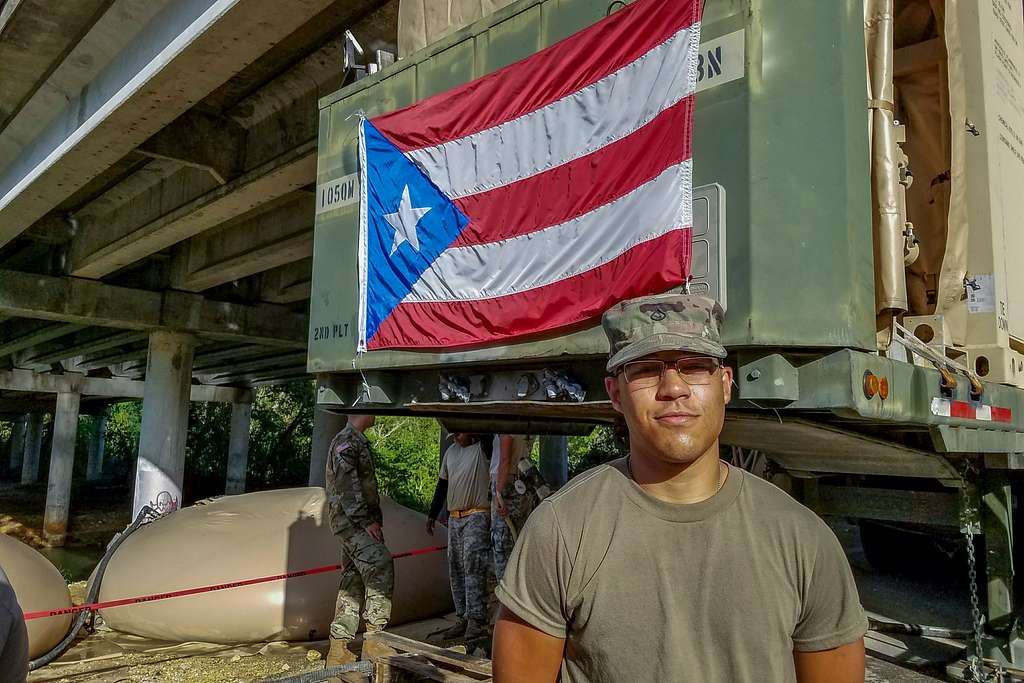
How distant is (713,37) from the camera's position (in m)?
3.06

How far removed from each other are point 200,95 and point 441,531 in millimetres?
5214

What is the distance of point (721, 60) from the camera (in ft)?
9.92

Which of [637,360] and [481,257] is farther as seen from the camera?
[481,257]

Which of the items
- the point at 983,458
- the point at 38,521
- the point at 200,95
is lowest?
the point at 38,521

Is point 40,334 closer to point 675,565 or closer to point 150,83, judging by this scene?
point 150,83

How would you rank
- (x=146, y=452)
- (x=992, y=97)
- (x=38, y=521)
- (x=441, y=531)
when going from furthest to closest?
(x=38, y=521), (x=146, y=452), (x=441, y=531), (x=992, y=97)

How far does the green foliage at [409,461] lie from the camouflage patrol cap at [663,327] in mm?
18842

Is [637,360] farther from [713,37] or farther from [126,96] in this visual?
[126,96]

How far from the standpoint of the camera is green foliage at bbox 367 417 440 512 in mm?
21188

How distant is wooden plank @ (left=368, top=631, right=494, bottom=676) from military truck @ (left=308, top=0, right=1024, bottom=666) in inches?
58.5

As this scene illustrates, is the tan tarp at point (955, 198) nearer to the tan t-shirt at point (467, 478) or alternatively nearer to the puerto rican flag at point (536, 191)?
the puerto rican flag at point (536, 191)

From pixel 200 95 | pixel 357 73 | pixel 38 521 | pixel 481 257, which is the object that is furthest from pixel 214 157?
pixel 38 521

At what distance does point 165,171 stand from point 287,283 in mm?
4791

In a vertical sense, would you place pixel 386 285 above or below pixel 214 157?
below
